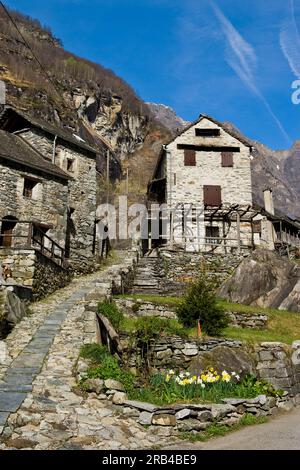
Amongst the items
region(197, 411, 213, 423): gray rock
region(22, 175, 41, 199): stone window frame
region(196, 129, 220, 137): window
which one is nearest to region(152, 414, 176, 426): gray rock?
region(197, 411, 213, 423): gray rock

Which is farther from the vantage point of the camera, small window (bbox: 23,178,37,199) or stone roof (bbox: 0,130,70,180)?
small window (bbox: 23,178,37,199)

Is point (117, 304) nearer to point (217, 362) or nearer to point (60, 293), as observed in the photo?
point (60, 293)

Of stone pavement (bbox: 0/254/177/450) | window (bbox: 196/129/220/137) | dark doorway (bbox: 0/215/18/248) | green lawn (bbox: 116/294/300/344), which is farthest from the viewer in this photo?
window (bbox: 196/129/220/137)

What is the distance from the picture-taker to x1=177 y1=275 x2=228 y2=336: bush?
1266cm

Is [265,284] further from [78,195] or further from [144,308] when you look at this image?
[78,195]

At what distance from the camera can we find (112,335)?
31.9 ft

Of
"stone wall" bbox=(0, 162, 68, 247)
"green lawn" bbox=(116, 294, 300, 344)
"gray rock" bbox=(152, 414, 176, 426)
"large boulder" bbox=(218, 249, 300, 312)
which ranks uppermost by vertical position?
"stone wall" bbox=(0, 162, 68, 247)

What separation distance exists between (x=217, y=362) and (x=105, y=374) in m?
3.28

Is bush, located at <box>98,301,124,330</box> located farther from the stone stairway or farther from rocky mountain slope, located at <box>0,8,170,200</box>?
rocky mountain slope, located at <box>0,8,170,200</box>

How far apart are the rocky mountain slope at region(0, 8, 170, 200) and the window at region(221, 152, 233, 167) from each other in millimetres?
18577

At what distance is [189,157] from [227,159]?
2871 mm

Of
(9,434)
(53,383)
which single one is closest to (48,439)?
(9,434)

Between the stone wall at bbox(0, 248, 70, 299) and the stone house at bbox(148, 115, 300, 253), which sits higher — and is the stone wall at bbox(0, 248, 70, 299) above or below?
below

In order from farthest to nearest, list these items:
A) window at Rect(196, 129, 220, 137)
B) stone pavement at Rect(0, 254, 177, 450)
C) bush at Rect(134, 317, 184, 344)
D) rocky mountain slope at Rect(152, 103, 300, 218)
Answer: rocky mountain slope at Rect(152, 103, 300, 218)
window at Rect(196, 129, 220, 137)
bush at Rect(134, 317, 184, 344)
stone pavement at Rect(0, 254, 177, 450)
